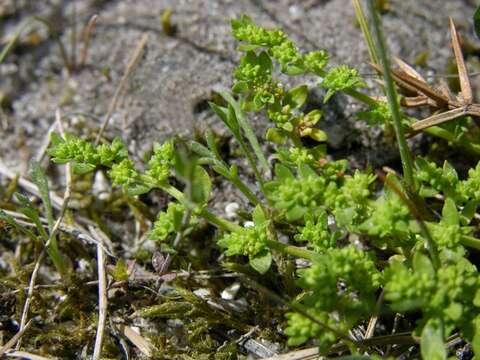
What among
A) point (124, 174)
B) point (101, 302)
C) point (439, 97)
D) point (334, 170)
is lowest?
point (101, 302)

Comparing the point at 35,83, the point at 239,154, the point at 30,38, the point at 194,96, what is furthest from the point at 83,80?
the point at 239,154

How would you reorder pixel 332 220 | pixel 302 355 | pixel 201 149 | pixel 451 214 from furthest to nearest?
pixel 332 220
pixel 201 149
pixel 302 355
pixel 451 214

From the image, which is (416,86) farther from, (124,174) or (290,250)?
(124,174)

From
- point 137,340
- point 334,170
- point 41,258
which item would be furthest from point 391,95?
point 41,258

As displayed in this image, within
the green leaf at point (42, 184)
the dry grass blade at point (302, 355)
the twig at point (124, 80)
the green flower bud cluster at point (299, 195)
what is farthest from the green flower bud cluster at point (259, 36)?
the dry grass blade at point (302, 355)

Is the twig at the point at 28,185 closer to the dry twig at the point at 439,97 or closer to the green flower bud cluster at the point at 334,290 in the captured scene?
the green flower bud cluster at the point at 334,290

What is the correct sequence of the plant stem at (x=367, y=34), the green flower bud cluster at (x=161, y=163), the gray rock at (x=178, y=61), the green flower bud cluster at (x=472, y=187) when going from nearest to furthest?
the green flower bud cluster at (x=472, y=187)
the green flower bud cluster at (x=161, y=163)
the plant stem at (x=367, y=34)
the gray rock at (x=178, y=61)

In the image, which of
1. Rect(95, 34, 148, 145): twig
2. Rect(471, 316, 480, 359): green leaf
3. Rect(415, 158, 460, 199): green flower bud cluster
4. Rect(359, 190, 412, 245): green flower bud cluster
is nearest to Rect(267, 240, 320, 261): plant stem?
Rect(359, 190, 412, 245): green flower bud cluster
